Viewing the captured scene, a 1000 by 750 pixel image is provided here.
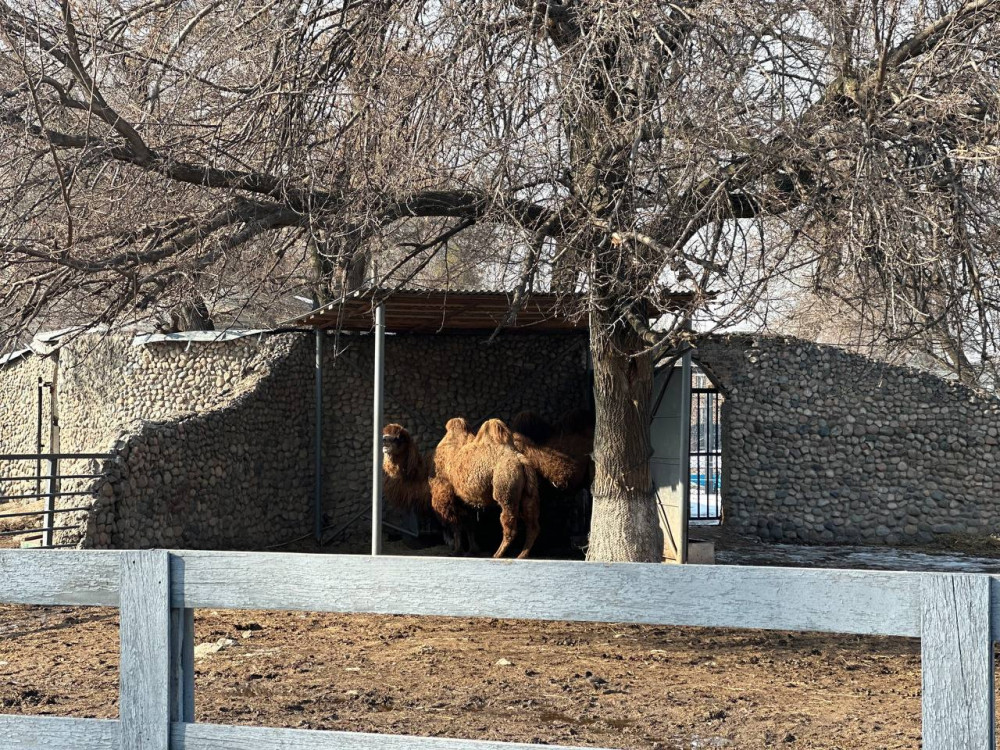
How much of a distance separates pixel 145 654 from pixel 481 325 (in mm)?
11438

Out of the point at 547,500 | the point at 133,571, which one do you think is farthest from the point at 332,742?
the point at 547,500

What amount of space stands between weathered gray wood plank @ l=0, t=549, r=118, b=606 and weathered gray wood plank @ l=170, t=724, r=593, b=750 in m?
0.53

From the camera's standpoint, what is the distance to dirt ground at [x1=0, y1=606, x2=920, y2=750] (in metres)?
6.39

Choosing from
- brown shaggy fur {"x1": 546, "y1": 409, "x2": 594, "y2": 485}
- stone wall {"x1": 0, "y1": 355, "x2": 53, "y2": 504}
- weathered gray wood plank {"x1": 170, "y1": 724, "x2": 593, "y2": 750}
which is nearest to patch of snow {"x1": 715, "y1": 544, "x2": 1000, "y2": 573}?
brown shaggy fur {"x1": 546, "y1": 409, "x2": 594, "y2": 485}

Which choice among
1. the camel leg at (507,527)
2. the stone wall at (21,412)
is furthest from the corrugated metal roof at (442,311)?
the stone wall at (21,412)

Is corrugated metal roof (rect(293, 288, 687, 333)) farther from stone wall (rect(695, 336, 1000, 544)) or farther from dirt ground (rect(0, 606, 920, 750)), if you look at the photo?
stone wall (rect(695, 336, 1000, 544))

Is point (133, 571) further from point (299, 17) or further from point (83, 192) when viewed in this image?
point (299, 17)

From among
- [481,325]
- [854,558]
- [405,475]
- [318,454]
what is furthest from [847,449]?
[318,454]

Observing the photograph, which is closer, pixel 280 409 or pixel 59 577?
pixel 59 577

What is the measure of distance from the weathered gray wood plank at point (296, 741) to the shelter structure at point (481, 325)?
721 cm

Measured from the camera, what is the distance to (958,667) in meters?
3.32

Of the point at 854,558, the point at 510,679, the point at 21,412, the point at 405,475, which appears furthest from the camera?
the point at 21,412

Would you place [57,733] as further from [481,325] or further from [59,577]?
[481,325]

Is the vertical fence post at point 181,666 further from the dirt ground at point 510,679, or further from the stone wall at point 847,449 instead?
the stone wall at point 847,449
